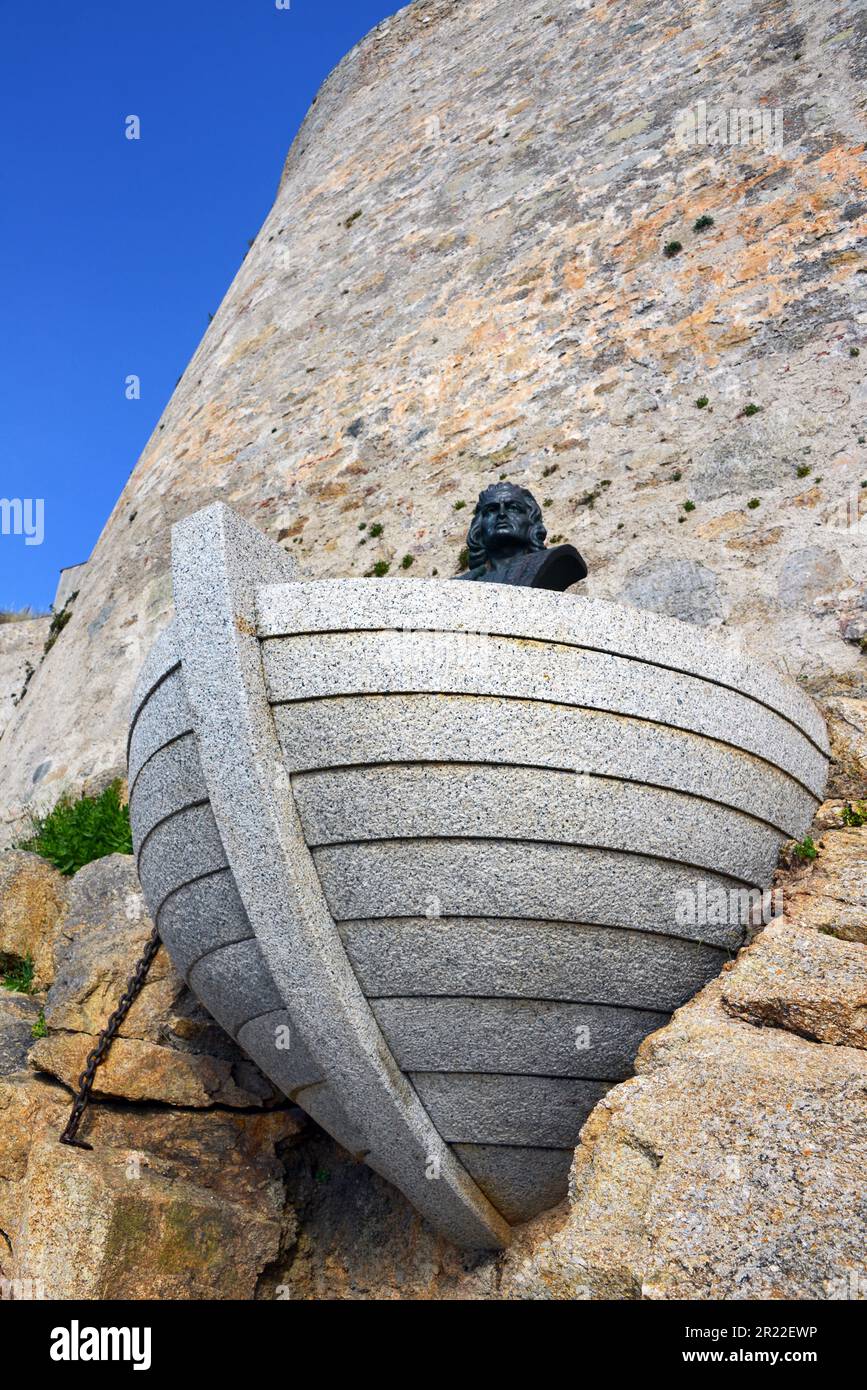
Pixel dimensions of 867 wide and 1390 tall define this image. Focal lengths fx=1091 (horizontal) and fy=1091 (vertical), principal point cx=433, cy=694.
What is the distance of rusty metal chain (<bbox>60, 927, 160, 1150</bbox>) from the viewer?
3453 mm

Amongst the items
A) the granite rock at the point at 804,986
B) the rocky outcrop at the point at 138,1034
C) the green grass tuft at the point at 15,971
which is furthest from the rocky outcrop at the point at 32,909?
the granite rock at the point at 804,986

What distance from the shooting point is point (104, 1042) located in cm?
379

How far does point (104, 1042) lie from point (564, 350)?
4.48m

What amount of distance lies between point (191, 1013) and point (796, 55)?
618 cm

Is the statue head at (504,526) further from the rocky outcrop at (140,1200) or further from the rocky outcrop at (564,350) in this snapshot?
the rocky outcrop at (140,1200)

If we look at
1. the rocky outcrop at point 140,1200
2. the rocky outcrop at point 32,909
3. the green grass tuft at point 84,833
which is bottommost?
the rocky outcrop at point 140,1200

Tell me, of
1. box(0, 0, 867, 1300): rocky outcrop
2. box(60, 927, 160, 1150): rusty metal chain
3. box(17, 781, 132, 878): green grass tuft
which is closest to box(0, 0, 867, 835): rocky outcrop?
box(0, 0, 867, 1300): rocky outcrop

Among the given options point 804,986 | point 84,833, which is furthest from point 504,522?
point 84,833

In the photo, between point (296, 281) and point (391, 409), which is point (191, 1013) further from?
point (296, 281)

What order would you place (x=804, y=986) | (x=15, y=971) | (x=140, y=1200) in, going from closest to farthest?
(x=804, y=986)
(x=140, y=1200)
(x=15, y=971)

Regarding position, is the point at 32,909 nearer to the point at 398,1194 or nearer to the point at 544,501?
the point at 398,1194

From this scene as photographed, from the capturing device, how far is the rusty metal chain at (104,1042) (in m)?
3.45

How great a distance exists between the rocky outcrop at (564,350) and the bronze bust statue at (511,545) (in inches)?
46.2

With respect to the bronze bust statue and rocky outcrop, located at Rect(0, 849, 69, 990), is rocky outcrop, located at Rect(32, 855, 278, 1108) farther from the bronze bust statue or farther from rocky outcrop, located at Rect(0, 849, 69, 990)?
the bronze bust statue
